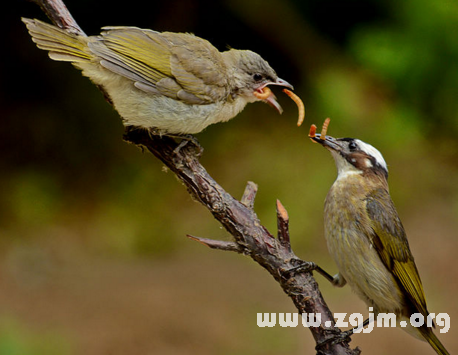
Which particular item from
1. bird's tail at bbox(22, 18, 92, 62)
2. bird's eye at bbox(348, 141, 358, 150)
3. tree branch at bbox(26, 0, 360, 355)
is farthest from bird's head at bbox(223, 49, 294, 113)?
bird's tail at bbox(22, 18, 92, 62)

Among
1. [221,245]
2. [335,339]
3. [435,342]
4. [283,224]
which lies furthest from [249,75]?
[435,342]

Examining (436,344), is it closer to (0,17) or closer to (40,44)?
(40,44)

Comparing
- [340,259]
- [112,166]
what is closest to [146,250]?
[112,166]

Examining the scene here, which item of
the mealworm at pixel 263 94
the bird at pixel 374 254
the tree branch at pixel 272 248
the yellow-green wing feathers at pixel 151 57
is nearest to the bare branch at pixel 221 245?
the tree branch at pixel 272 248

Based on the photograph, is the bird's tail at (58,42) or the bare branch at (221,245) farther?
the bird's tail at (58,42)

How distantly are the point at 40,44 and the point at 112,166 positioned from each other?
3.58 m

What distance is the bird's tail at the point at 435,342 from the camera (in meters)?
3.05

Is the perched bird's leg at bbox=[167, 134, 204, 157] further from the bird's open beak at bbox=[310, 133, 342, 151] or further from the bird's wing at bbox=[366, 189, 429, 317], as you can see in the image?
the bird's wing at bbox=[366, 189, 429, 317]

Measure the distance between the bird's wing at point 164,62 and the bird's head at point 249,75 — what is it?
141 mm

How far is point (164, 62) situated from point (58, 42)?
501 millimetres

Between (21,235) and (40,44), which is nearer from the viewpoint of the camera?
(40,44)

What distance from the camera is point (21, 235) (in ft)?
20.0

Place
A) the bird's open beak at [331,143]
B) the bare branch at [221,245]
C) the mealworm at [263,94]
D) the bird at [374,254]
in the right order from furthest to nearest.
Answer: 1. the mealworm at [263,94]
2. the bird's open beak at [331,143]
3. the bird at [374,254]
4. the bare branch at [221,245]

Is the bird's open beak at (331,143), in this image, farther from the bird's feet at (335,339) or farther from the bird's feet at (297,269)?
the bird's feet at (335,339)
